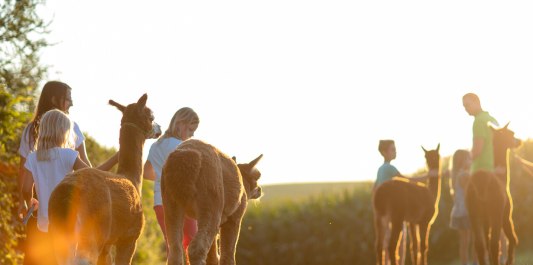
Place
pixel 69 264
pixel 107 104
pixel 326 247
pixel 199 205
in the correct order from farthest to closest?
pixel 326 247, pixel 107 104, pixel 199 205, pixel 69 264

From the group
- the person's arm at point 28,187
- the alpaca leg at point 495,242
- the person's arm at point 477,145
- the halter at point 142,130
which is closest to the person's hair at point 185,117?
the halter at point 142,130

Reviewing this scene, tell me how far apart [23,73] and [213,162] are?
49.8ft

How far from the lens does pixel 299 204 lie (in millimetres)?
23922

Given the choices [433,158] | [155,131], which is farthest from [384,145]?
[155,131]

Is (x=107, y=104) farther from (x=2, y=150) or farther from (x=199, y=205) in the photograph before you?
(x=2, y=150)

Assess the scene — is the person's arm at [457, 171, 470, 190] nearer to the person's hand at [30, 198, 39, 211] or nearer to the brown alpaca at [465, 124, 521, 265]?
the brown alpaca at [465, 124, 521, 265]

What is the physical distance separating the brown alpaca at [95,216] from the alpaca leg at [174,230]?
0.99 feet

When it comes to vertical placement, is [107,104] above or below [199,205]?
above

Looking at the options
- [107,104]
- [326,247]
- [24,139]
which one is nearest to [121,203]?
[107,104]

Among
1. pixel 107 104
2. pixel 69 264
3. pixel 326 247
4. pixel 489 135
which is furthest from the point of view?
pixel 326 247

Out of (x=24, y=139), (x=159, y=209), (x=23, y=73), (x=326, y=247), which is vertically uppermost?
(x=23, y=73)

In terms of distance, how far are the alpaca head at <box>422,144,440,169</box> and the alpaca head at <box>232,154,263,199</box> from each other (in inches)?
282

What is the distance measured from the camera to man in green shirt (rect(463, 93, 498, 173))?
15266 millimetres

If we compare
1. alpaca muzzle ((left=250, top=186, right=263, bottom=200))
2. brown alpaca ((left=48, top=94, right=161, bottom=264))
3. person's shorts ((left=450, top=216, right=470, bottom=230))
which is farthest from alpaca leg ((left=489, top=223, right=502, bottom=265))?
brown alpaca ((left=48, top=94, right=161, bottom=264))
